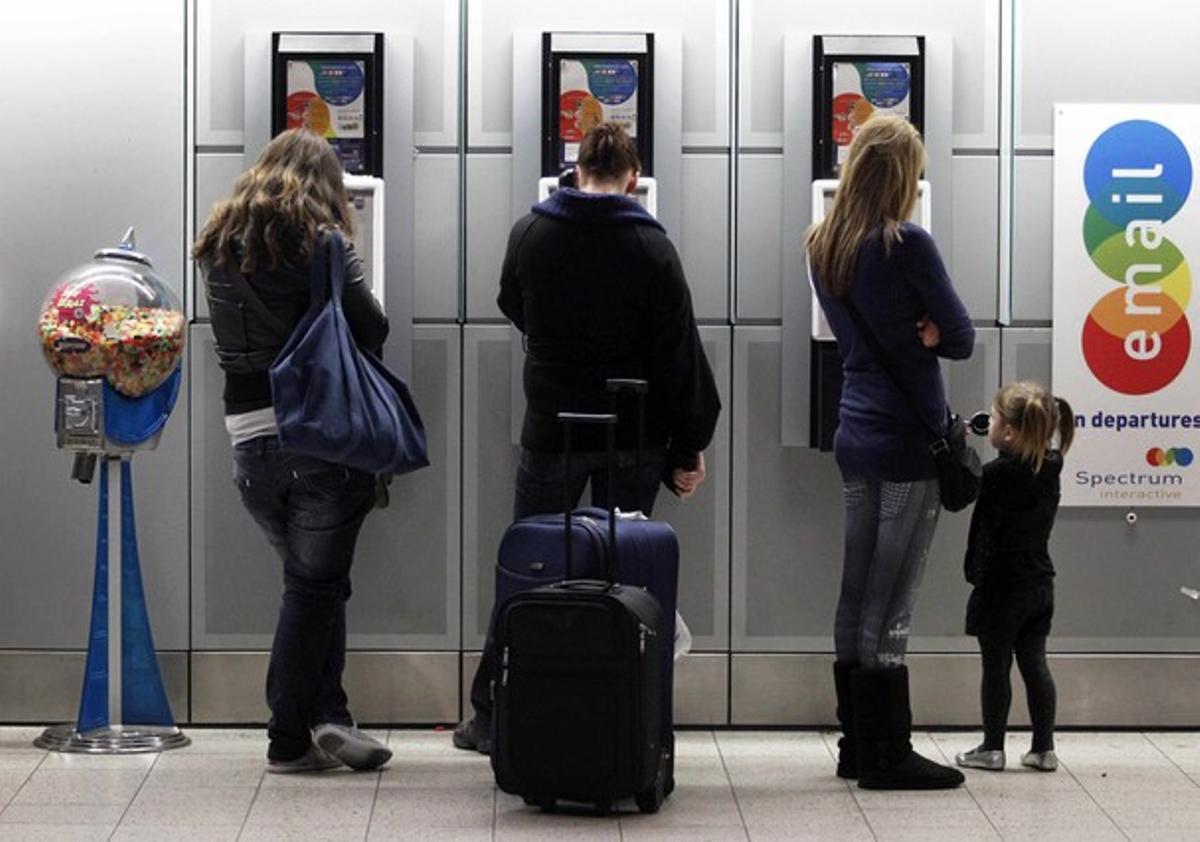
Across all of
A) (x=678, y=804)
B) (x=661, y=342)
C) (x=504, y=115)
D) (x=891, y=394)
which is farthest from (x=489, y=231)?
(x=678, y=804)

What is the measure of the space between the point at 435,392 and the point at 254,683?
0.94m

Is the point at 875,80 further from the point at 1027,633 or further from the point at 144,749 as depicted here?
the point at 144,749

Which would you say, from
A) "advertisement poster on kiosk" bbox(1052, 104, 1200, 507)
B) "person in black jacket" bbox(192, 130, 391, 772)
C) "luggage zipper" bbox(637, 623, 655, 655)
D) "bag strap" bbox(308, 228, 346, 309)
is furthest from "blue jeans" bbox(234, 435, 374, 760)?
"advertisement poster on kiosk" bbox(1052, 104, 1200, 507)

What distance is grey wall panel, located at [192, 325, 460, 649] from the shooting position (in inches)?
237

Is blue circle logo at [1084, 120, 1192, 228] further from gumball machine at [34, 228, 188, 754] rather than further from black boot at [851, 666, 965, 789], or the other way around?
gumball machine at [34, 228, 188, 754]

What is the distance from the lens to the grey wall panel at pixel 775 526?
602 centimetres

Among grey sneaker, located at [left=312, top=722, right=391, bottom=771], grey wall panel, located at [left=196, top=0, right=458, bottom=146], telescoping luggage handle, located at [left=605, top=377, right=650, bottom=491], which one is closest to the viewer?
telescoping luggage handle, located at [left=605, top=377, right=650, bottom=491]

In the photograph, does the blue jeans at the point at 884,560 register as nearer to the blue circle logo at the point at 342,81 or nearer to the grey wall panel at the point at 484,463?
the grey wall panel at the point at 484,463

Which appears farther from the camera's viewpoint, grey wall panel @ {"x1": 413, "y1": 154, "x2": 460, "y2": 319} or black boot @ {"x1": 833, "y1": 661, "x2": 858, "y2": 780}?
grey wall panel @ {"x1": 413, "y1": 154, "x2": 460, "y2": 319}

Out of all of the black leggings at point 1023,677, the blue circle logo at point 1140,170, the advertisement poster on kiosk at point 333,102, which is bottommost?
the black leggings at point 1023,677

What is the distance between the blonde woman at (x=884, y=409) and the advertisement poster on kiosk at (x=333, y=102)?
4.30 ft

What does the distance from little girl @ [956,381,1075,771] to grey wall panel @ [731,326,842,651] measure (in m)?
0.61

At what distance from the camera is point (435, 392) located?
601cm

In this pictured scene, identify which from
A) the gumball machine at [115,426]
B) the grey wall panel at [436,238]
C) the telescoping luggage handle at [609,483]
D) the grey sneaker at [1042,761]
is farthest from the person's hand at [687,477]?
the gumball machine at [115,426]
